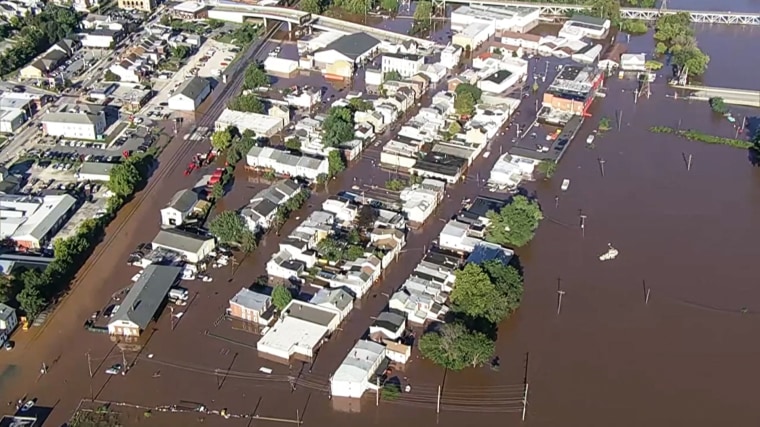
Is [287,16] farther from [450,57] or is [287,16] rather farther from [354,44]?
[450,57]

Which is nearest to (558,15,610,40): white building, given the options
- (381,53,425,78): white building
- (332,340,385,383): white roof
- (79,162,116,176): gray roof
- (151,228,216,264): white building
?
(381,53,425,78): white building

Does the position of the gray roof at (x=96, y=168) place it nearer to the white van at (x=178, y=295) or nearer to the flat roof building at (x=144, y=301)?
the flat roof building at (x=144, y=301)

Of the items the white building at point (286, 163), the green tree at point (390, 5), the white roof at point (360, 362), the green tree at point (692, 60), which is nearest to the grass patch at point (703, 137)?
the green tree at point (692, 60)

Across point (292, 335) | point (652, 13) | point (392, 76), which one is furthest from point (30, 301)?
point (652, 13)

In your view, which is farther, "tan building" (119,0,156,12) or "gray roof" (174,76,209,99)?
"tan building" (119,0,156,12)

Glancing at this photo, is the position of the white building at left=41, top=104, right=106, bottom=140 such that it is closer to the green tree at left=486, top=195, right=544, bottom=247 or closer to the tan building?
the green tree at left=486, top=195, right=544, bottom=247
